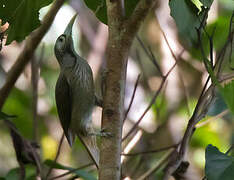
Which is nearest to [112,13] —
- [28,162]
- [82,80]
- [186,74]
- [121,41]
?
[121,41]

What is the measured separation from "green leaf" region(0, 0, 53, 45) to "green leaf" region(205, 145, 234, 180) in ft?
3.05

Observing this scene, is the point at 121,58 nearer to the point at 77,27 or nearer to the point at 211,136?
the point at 211,136

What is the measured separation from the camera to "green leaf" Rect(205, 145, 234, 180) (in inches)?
54.9

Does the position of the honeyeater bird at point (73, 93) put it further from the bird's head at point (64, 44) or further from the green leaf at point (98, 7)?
the green leaf at point (98, 7)

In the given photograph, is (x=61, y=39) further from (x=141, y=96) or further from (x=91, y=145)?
(x=141, y=96)

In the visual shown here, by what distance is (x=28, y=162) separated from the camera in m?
2.21

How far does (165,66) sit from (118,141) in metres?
1.97

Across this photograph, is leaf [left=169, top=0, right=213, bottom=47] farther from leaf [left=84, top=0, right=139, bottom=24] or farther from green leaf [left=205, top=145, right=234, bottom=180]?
green leaf [left=205, top=145, right=234, bottom=180]

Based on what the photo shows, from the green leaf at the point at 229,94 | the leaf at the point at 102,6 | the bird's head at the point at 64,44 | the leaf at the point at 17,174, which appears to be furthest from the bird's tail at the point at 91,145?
the green leaf at the point at 229,94

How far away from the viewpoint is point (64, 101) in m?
2.31

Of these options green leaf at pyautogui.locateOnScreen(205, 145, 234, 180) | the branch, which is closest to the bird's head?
the branch

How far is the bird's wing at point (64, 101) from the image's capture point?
228 cm

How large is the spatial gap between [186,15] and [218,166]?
1.98 ft

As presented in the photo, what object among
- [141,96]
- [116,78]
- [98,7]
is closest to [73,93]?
[98,7]
